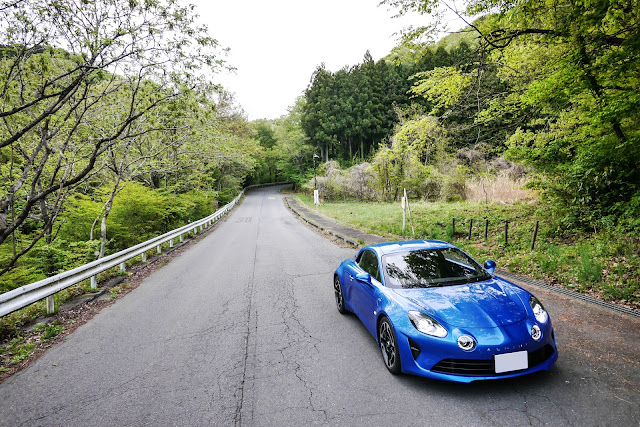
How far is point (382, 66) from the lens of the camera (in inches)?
1954

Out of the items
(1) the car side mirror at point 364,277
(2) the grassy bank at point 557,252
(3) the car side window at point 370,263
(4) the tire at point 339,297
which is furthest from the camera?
(2) the grassy bank at point 557,252

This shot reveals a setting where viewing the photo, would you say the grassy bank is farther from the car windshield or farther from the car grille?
the car grille

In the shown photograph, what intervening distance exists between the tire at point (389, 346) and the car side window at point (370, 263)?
656mm

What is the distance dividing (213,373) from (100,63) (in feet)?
19.2

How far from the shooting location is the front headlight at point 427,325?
2.97 metres

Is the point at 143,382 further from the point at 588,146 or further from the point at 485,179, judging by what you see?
the point at 485,179

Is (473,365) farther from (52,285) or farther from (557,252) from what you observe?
(52,285)

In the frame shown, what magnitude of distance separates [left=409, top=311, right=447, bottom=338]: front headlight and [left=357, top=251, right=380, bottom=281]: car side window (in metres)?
0.94

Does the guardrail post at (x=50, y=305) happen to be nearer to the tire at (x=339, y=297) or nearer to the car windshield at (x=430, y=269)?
the tire at (x=339, y=297)

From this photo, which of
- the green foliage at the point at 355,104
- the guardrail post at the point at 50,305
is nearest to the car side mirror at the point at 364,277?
the guardrail post at the point at 50,305

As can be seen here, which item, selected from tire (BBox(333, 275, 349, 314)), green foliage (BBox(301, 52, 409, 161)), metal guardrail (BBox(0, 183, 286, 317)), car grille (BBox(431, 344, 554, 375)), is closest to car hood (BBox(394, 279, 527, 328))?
car grille (BBox(431, 344, 554, 375))

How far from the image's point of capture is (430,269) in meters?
4.07

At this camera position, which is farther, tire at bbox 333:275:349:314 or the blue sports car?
tire at bbox 333:275:349:314

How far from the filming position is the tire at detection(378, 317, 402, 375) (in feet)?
10.6
